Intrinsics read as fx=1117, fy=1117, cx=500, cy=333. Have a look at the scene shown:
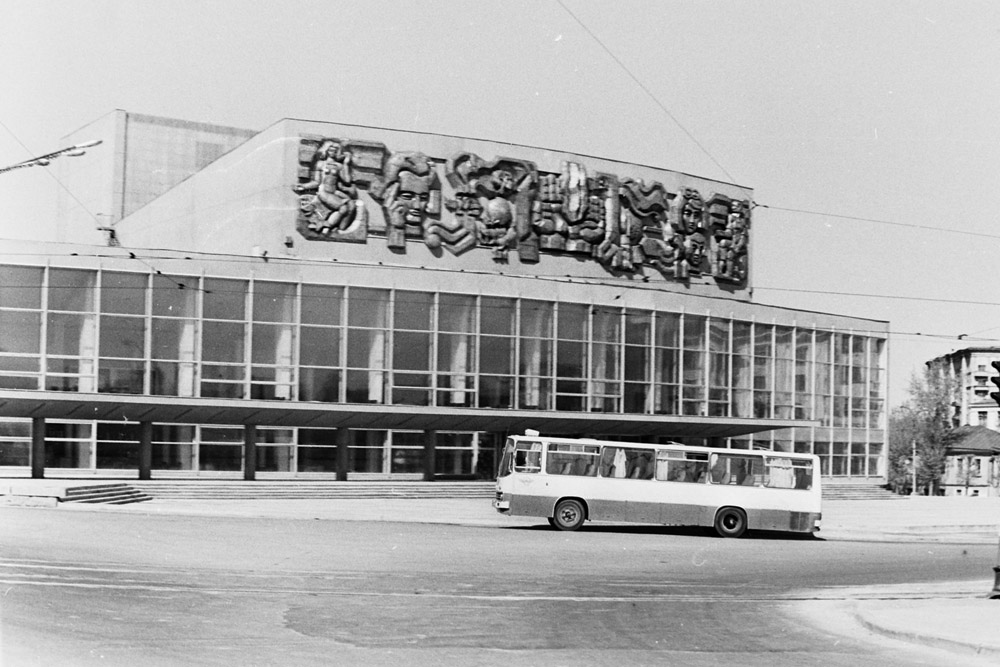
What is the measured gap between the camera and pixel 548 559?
22.3 m

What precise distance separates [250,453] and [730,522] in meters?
22.3

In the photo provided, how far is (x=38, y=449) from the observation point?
4203cm

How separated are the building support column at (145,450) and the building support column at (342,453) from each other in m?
7.71

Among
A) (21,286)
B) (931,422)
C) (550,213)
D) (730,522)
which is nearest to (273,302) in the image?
(21,286)

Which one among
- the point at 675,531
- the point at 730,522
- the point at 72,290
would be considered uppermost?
the point at 72,290

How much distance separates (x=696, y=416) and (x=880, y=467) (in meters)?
18.7

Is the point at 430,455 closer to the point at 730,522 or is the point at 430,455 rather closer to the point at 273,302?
the point at 273,302

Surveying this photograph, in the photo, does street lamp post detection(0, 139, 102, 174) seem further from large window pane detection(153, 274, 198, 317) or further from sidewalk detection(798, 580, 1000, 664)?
large window pane detection(153, 274, 198, 317)

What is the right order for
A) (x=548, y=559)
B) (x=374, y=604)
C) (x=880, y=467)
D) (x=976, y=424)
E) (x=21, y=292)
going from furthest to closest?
(x=976, y=424) → (x=880, y=467) → (x=21, y=292) → (x=548, y=559) → (x=374, y=604)

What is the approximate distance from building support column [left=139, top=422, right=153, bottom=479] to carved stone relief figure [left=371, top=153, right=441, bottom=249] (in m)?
12.9

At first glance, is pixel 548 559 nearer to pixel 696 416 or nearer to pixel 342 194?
pixel 342 194

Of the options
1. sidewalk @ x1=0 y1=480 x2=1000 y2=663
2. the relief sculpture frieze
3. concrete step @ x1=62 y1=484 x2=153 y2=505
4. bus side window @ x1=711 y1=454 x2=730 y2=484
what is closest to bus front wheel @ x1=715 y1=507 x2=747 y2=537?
bus side window @ x1=711 y1=454 x2=730 y2=484

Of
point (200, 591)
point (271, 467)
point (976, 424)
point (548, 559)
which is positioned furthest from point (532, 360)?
point (976, 424)

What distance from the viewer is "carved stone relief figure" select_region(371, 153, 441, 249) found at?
49.0 m
